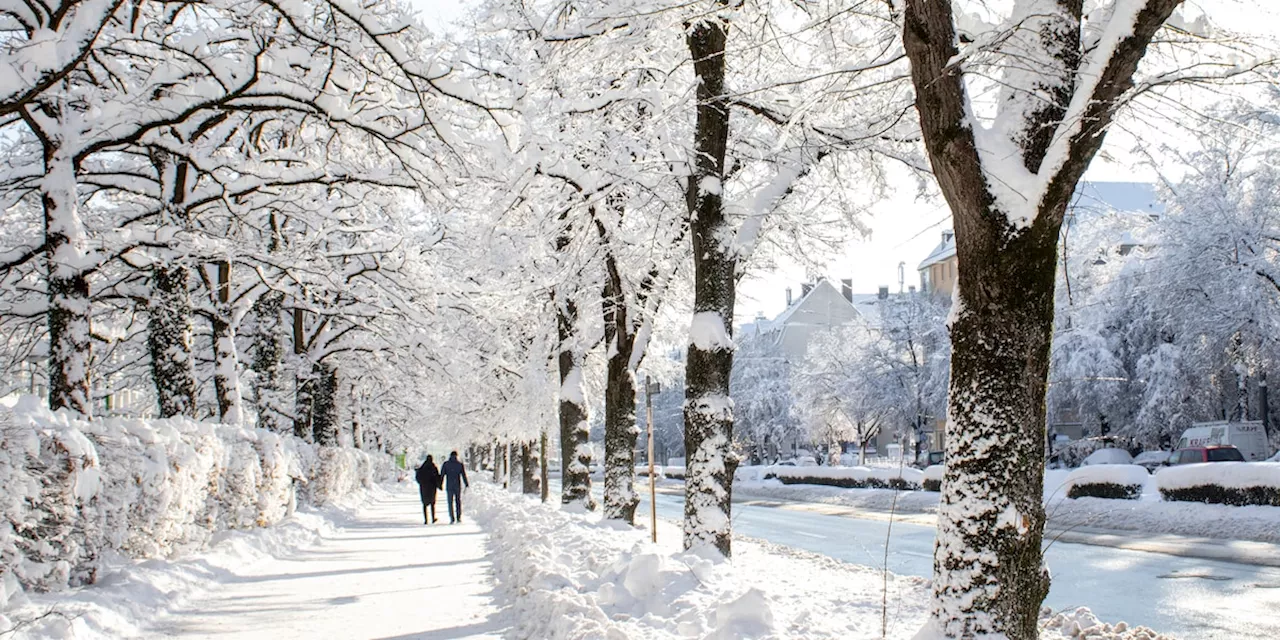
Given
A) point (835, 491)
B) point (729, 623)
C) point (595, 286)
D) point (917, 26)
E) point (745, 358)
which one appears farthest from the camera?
point (745, 358)

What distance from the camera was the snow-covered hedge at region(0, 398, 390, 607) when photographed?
23.2ft

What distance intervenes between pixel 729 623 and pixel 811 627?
1.95ft

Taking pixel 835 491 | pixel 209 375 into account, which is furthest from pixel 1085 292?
pixel 209 375

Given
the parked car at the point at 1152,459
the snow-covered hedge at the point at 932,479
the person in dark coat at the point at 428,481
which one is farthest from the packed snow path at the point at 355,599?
the parked car at the point at 1152,459

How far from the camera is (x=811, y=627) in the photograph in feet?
20.1

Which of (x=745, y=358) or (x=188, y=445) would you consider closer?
(x=188, y=445)

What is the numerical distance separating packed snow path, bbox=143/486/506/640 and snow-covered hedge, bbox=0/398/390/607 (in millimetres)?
856

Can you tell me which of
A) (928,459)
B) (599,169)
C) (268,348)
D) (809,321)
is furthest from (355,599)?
(809,321)

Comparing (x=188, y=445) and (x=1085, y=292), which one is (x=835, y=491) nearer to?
(x=1085, y=292)

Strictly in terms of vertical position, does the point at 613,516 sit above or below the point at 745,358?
below

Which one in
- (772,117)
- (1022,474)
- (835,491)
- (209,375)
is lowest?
(835,491)

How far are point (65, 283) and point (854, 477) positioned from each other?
3388 cm

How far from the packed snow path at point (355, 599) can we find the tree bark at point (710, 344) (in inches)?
96.4

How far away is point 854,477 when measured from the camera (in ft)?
131
